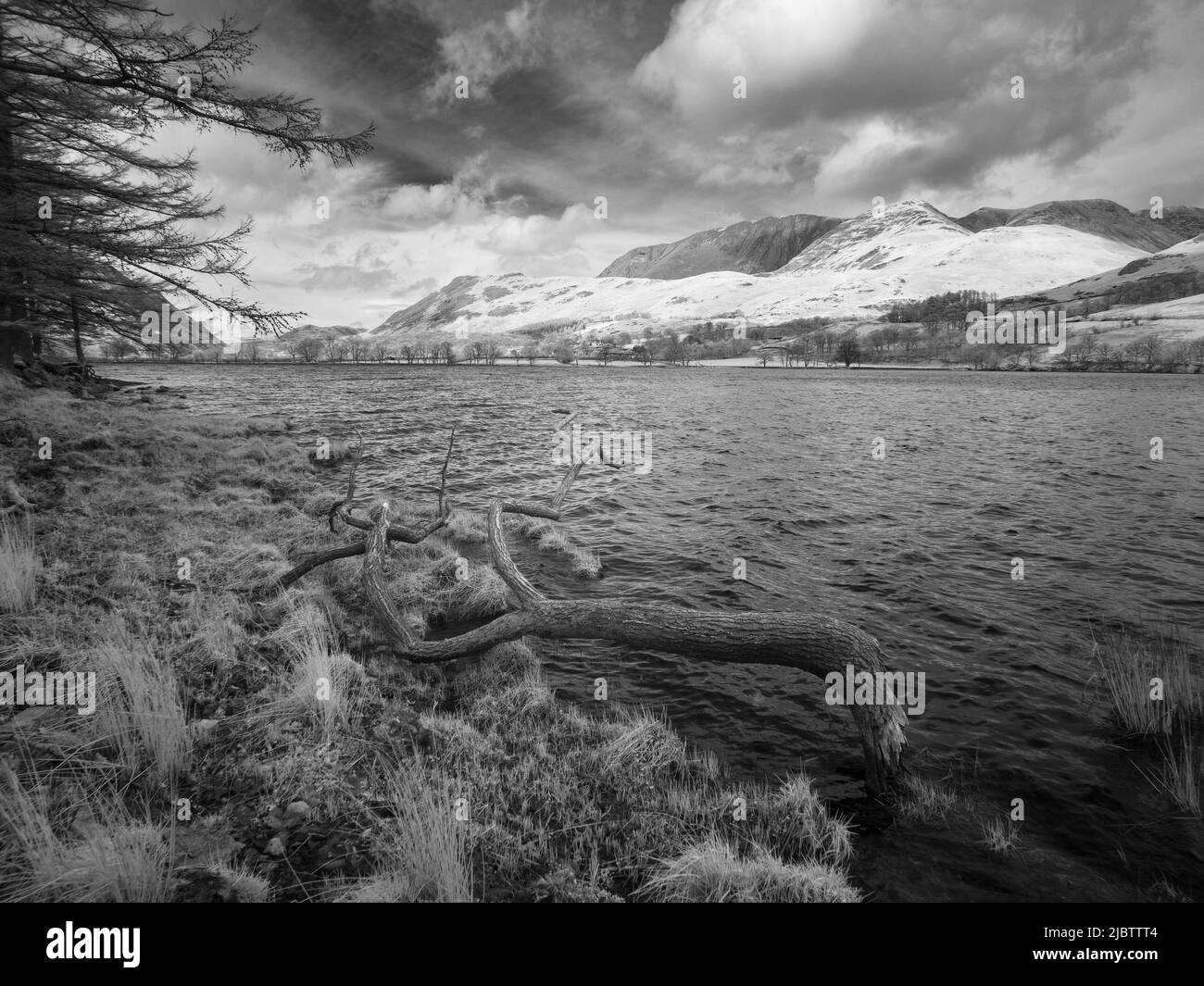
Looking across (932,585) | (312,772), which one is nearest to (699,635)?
(312,772)

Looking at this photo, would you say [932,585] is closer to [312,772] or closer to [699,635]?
[699,635]

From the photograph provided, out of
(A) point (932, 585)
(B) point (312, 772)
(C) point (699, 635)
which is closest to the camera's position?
(B) point (312, 772)

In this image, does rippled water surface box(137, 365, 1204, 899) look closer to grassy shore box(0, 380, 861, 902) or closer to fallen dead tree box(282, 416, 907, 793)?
fallen dead tree box(282, 416, 907, 793)

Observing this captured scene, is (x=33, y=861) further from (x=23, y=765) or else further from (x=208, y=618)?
(x=208, y=618)

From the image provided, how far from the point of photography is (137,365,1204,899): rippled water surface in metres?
5.31

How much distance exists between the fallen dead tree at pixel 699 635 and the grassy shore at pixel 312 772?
594 mm

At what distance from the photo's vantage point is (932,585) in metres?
12.0

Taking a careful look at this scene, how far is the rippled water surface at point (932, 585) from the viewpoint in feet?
17.4

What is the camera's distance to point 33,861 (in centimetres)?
333

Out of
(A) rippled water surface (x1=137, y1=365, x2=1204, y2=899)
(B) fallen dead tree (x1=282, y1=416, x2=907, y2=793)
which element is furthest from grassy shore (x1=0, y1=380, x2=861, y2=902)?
(A) rippled water surface (x1=137, y1=365, x2=1204, y2=899)

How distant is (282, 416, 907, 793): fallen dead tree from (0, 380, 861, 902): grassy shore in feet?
1.95

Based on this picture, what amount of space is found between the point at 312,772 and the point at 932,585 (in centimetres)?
1249

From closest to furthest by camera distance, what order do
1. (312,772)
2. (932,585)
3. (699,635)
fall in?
(312,772)
(699,635)
(932,585)
